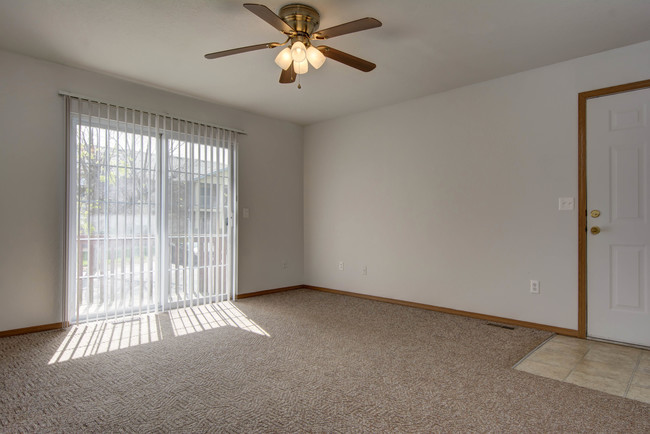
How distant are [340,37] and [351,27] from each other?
26.0 inches

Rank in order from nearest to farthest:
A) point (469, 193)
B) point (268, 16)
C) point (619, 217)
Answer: point (268, 16) < point (619, 217) < point (469, 193)

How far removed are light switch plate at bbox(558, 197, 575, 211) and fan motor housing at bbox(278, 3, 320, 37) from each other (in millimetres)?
2616

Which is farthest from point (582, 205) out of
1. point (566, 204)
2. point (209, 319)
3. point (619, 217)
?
point (209, 319)

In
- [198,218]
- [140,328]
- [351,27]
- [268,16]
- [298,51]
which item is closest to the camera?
[268,16]

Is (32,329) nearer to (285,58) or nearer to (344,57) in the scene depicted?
(285,58)

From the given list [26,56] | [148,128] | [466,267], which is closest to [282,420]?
[466,267]

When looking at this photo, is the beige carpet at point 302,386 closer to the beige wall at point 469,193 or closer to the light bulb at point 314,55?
the beige wall at point 469,193

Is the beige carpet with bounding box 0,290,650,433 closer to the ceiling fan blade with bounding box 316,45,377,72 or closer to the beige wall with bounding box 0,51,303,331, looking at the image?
the beige wall with bounding box 0,51,303,331

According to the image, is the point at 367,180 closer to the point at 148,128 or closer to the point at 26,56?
the point at 148,128

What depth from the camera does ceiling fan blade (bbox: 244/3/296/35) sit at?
196 centimetres

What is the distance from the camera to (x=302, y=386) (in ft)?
6.89

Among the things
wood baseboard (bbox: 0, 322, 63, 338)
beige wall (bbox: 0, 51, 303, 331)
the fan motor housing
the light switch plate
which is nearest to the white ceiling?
the fan motor housing

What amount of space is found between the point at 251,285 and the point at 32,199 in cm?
251

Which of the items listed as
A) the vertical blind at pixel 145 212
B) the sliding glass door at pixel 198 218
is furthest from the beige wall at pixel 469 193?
→ the vertical blind at pixel 145 212
